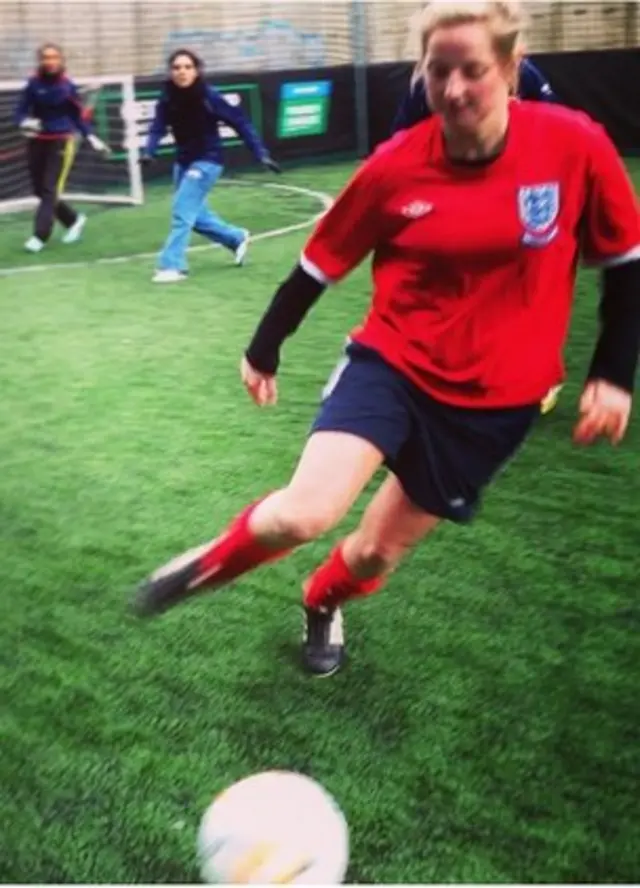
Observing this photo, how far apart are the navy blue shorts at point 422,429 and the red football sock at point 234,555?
271 mm

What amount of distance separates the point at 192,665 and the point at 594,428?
117cm

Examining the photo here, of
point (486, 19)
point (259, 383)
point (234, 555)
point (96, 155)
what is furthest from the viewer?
point (96, 155)

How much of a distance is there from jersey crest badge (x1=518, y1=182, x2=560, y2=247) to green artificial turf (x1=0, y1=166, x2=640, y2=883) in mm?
1102

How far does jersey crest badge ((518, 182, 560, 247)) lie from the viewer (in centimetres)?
213

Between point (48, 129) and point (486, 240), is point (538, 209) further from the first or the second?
point (48, 129)

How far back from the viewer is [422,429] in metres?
2.25

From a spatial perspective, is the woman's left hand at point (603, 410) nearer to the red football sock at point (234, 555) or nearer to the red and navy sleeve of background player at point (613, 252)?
the red and navy sleeve of background player at point (613, 252)

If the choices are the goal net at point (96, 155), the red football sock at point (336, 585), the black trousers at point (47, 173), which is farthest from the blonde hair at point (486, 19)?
the goal net at point (96, 155)

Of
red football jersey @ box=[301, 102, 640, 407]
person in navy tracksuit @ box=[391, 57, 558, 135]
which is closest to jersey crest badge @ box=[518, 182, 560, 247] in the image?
red football jersey @ box=[301, 102, 640, 407]

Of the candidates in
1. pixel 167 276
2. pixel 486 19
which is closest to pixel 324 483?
pixel 486 19

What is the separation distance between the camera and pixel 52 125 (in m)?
9.31

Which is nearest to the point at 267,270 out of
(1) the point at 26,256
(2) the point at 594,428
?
(1) the point at 26,256

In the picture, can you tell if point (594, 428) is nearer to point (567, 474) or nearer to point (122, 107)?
point (567, 474)

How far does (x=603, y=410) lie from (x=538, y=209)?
1.42 feet
